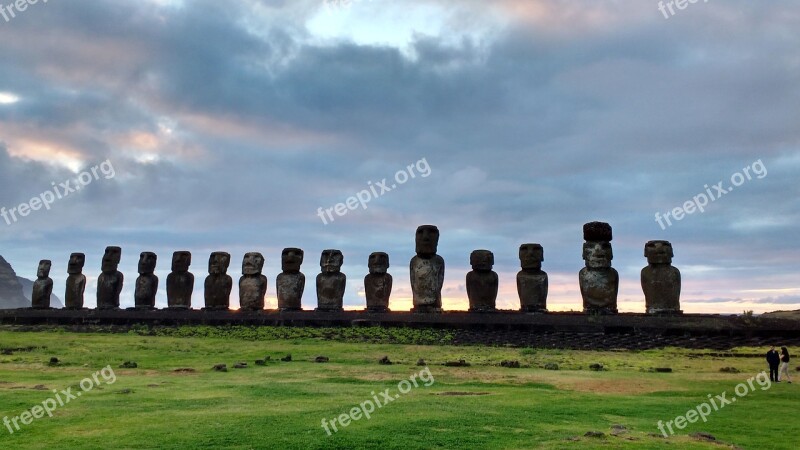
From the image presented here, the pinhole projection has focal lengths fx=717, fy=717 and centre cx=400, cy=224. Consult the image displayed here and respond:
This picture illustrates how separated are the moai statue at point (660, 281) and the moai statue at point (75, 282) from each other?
74.0 ft

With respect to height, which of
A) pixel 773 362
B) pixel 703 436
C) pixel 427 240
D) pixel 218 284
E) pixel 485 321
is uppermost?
pixel 427 240

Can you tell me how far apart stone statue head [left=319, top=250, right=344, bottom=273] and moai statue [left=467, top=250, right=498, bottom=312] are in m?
5.02

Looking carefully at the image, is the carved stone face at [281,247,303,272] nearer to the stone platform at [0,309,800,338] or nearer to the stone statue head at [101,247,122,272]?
the stone platform at [0,309,800,338]

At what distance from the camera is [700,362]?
48.3 feet

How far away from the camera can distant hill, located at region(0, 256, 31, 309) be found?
14325cm

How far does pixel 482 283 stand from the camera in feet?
74.4

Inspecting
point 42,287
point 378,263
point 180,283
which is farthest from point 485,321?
point 42,287

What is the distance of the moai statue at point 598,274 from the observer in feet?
69.1

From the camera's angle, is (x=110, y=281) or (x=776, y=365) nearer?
(x=776, y=365)

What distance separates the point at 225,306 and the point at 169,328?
9.50 feet

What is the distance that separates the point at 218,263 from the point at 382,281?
23.4 ft

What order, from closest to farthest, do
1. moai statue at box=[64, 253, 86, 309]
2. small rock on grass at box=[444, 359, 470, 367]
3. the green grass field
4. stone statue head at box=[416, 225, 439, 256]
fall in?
the green grass field → small rock on grass at box=[444, 359, 470, 367] → stone statue head at box=[416, 225, 439, 256] → moai statue at box=[64, 253, 86, 309]

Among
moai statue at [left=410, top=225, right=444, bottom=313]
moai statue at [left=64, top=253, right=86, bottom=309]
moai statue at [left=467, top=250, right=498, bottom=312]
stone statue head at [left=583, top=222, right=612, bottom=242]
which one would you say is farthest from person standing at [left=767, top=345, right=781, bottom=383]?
moai statue at [left=64, top=253, right=86, bottom=309]

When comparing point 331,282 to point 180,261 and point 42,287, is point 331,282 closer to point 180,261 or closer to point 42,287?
point 180,261
